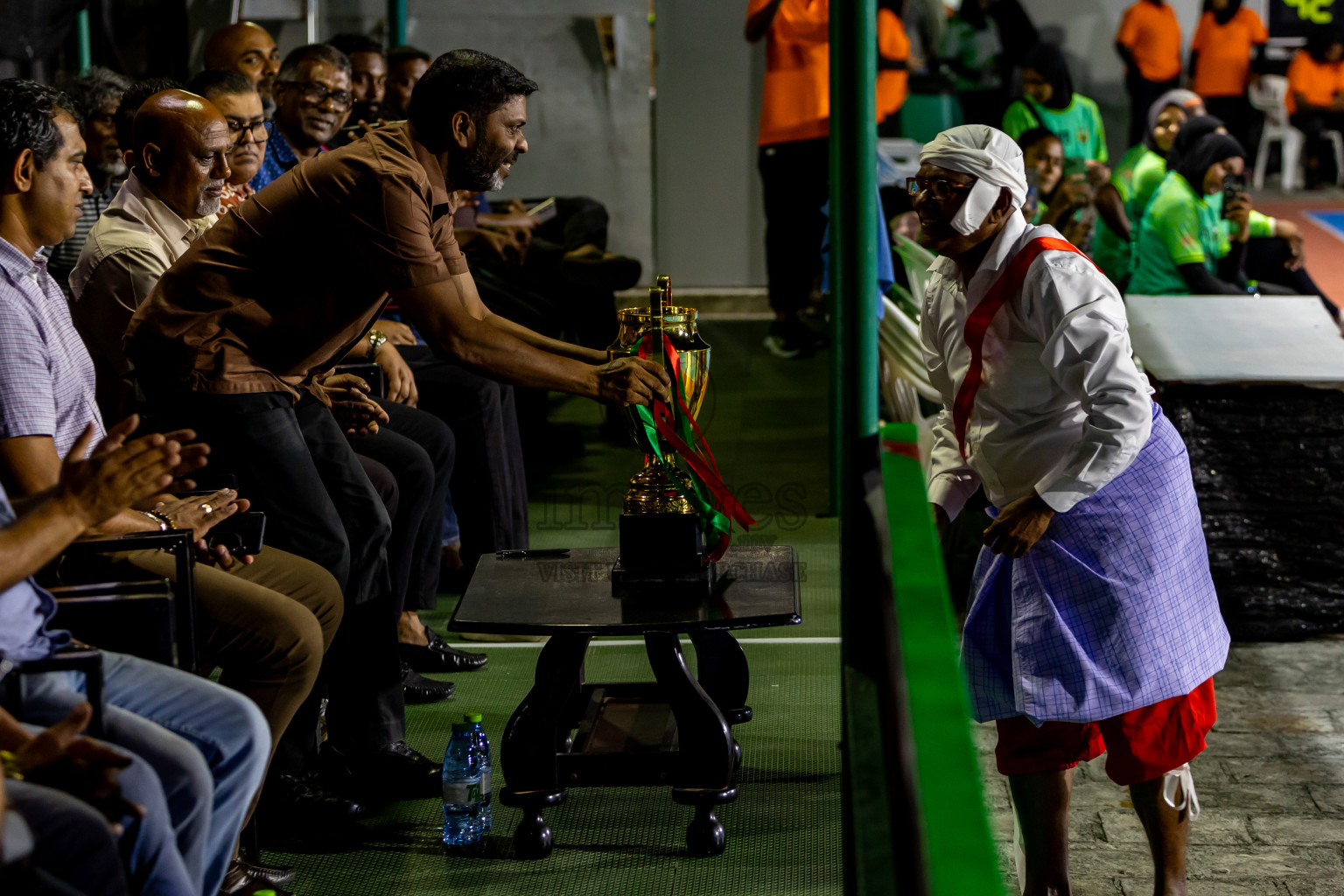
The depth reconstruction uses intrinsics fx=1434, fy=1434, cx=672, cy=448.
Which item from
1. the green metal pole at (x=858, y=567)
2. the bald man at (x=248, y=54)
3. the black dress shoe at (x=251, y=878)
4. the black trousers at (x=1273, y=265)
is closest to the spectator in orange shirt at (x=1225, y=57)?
the black trousers at (x=1273, y=265)

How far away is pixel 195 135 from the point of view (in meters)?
3.21

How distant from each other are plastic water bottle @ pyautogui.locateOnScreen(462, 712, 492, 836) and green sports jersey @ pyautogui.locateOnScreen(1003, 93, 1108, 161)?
6218 mm

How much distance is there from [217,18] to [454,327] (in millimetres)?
4942

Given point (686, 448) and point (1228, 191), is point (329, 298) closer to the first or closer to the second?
point (686, 448)

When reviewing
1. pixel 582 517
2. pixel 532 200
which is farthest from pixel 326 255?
pixel 532 200

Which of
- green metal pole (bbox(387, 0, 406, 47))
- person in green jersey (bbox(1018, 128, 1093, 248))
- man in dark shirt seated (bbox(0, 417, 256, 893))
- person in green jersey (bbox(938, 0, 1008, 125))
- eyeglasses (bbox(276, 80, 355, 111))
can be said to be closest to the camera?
man in dark shirt seated (bbox(0, 417, 256, 893))

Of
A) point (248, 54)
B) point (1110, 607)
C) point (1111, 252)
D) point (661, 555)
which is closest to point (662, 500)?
point (661, 555)

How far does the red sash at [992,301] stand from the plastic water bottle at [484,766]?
1.23 meters

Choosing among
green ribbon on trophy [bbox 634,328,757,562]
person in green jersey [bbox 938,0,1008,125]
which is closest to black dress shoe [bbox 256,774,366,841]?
green ribbon on trophy [bbox 634,328,757,562]

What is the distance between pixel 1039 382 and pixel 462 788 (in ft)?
4.81

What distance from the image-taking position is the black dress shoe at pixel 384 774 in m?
3.26

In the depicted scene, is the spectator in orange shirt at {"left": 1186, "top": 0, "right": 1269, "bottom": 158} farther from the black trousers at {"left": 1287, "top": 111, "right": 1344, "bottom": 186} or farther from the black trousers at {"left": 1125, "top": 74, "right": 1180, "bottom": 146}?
the black trousers at {"left": 1287, "top": 111, "right": 1344, "bottom": 186}

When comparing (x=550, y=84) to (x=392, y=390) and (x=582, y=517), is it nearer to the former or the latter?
(x=582, y=517)

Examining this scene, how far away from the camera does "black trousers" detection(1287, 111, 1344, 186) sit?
14.5 meters
